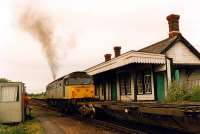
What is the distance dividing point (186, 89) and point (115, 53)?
1634 centimetres

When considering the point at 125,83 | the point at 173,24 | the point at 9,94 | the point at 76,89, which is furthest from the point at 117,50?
the point at 9,94

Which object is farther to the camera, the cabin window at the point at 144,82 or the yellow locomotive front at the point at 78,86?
the cabin window at the point at 144,82

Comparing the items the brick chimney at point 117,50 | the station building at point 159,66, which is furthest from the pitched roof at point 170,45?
the brick chimney at point 117,50

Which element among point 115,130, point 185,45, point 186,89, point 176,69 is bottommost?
point 115,130

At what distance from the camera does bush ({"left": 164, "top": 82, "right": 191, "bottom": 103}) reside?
650 inches

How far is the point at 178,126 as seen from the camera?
360 inches

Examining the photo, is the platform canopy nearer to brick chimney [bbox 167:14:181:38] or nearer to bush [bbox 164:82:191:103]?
bush [bbox 164:82:191:103]

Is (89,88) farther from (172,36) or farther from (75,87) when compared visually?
(172,36)

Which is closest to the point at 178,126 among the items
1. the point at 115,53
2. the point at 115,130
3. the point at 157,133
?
the point at 157,133

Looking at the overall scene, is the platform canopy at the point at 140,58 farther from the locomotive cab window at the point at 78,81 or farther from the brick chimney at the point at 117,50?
the brick chimney at the point at 117,50

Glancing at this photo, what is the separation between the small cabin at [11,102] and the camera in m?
17.3

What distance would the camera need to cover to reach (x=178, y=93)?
16719 mm

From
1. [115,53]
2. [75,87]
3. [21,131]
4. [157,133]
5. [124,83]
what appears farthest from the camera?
[115,53]

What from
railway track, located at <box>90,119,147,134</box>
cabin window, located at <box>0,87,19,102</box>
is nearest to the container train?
cabin window, located at <box>0,87,19,102</box>
